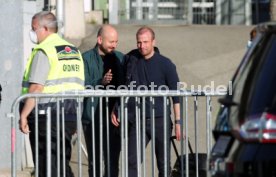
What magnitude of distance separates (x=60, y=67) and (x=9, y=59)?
2.74m

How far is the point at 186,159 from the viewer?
33.3ft

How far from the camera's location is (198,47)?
20.8 meters

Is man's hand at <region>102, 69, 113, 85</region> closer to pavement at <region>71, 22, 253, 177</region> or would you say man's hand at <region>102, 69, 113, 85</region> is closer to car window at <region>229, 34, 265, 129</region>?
car window at <region>229, 34, 265, 129</region>

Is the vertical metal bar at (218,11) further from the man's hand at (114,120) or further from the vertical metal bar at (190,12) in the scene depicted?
the man's hand at (114,120)

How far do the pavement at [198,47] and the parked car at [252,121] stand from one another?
410 inches

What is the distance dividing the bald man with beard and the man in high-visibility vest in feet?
0.94

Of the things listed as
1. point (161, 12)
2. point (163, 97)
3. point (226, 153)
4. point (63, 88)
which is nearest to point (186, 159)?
point (163, 97)

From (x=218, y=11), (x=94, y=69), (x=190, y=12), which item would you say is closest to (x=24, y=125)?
(x=94, y=69)

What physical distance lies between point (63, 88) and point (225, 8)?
1568 centimetres

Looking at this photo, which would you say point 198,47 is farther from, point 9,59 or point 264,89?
point 264,89

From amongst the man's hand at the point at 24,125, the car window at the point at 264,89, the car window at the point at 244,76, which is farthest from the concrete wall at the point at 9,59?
the car window at the point at 264,89

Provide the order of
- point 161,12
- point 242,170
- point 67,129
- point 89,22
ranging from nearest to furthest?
point 242,170 < point 67,129 < point 89,22 < point 161,12

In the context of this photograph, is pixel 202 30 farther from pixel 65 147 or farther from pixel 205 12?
pixel 65 147

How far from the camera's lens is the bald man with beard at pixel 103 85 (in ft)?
34.0
